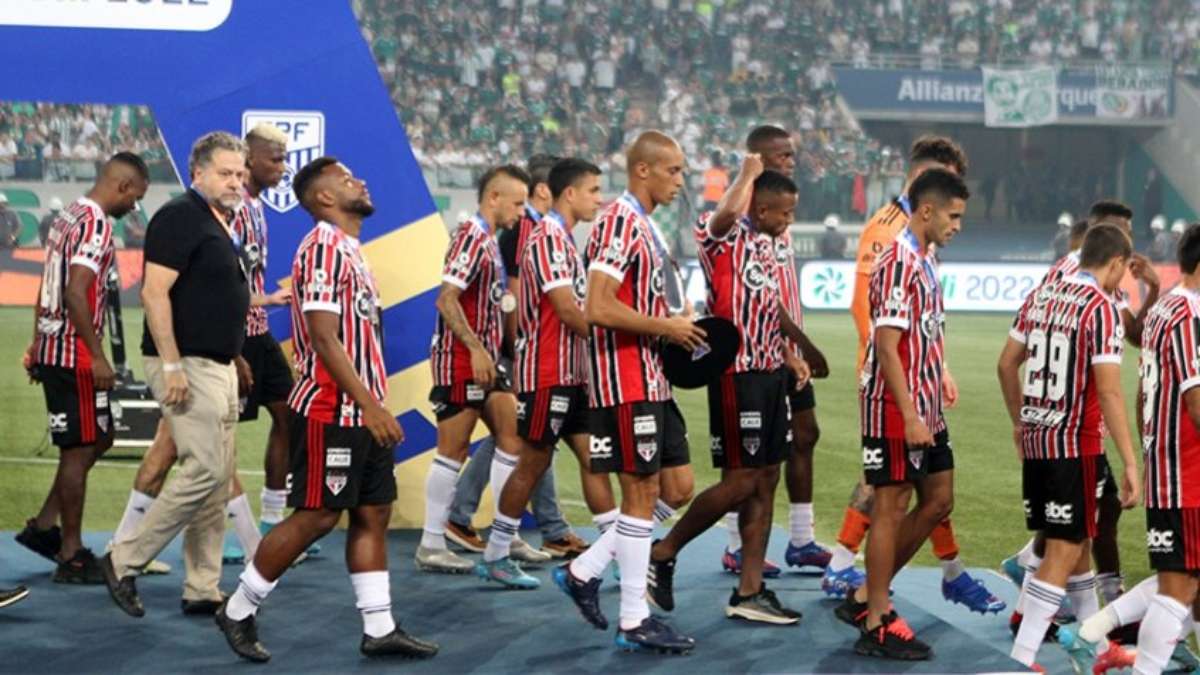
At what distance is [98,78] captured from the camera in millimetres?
A: 8438

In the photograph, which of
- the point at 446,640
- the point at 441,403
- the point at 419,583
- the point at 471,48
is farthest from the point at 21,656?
the point at 471,48

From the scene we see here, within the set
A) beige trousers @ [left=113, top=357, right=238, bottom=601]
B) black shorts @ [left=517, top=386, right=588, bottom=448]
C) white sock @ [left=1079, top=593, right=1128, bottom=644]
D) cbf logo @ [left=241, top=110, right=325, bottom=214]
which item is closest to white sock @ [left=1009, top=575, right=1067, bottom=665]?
white sock @ [left=1079, top=593, right=1128, bottom=644]

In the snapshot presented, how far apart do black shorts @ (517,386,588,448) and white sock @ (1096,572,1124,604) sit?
245 cm

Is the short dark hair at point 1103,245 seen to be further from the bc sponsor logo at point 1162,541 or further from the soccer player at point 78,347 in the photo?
the soccer player at point 78,347

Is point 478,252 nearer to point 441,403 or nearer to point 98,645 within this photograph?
point 441,403

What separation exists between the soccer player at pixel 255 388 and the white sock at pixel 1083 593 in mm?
3488

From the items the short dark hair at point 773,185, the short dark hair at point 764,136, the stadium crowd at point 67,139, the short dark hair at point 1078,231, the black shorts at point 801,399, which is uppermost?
the stadium crowd at point 67,139

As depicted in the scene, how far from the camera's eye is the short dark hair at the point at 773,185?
709 cm

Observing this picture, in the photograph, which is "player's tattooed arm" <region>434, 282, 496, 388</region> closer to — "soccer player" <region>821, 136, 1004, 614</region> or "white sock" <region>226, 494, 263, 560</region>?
"white sock" <region>226, 494, 263, 560</region>

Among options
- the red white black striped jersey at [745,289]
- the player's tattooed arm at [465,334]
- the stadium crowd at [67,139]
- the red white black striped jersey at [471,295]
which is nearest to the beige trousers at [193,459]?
the player's tattooed arm at [465,334]

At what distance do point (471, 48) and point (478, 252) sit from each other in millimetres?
27365

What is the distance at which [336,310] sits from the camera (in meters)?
6.19

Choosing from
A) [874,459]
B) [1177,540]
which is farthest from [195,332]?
[1177,540]

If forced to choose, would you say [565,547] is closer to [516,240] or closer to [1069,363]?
[516,240]
